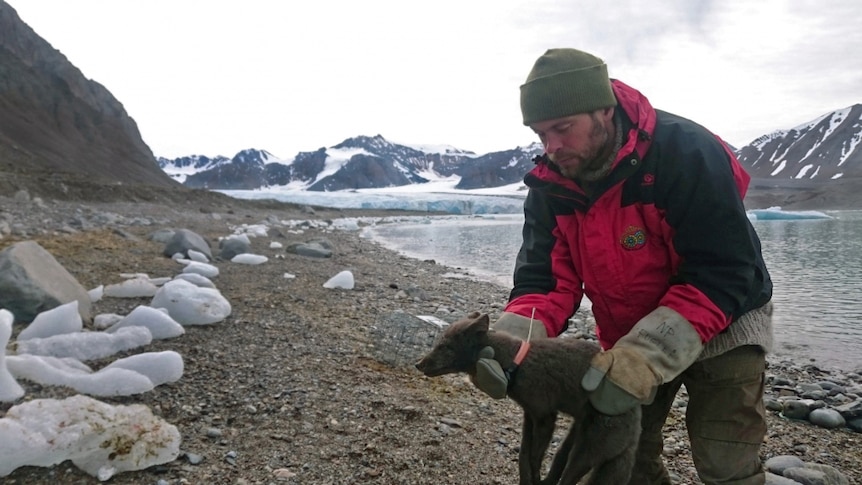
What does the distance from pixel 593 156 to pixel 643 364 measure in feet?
2.77

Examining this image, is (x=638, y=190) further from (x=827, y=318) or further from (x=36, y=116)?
(x=36, y=116)

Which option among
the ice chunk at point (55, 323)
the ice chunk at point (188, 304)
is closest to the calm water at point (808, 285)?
the ice chunk at point (188, 304)

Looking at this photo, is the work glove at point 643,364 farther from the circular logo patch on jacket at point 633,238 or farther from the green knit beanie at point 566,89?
the green knit beanie at point 566,89

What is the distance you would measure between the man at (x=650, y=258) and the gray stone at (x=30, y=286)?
13.4 ft

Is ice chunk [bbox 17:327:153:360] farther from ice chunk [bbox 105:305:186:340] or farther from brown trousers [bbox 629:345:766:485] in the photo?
brown trousers [bbox 629:345:766:485]

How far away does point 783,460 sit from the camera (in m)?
3.44

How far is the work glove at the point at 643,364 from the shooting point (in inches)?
79.5

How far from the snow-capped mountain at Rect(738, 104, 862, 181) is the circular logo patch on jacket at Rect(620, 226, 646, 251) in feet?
483

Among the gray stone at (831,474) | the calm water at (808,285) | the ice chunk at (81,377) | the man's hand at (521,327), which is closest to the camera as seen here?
the man's hand at (521,327)

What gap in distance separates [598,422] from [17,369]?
3375mm

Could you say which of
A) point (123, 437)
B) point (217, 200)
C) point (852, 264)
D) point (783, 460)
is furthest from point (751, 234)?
point (217, 200)

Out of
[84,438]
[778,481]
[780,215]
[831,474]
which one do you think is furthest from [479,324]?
[780,215]

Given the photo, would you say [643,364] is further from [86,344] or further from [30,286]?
[30,286]

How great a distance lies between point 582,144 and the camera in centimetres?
226
